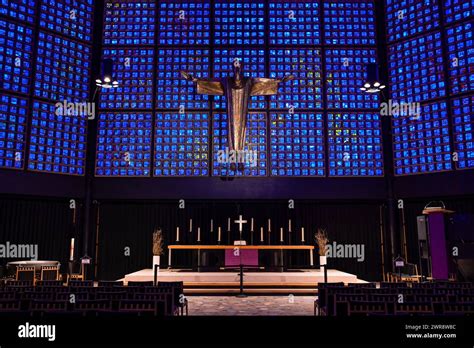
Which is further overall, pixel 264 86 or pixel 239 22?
pixel 239 22

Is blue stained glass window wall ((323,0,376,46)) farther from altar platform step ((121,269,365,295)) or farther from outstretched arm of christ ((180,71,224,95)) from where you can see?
altar platform step ((121,269,365,295))

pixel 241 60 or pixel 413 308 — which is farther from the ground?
pixel 241 60

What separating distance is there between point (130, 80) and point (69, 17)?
322cm

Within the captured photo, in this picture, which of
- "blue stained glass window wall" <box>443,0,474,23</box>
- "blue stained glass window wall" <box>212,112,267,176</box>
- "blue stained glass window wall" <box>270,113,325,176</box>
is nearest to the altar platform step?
"blue stained glass window wall" <box>212,112,267,176</box>

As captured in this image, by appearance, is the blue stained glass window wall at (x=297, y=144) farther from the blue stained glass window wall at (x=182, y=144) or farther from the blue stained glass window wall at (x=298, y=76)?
the blue stained glass window wall at (x=182, y=144)

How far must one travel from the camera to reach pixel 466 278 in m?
9.73

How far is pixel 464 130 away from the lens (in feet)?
45.2

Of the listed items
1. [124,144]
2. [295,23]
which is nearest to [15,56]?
[124,144]

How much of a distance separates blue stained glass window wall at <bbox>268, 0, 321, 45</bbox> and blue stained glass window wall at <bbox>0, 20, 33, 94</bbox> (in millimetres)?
9250

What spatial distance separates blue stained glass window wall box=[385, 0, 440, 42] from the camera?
1484 cm

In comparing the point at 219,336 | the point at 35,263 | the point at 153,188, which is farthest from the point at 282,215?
the point at 219,336

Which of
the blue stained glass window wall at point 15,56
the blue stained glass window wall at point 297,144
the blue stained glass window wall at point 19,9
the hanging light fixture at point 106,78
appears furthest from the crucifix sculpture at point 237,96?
the blue stained glass window wall at point 19,9

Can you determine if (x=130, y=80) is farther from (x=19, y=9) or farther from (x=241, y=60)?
(x=241, y=60)

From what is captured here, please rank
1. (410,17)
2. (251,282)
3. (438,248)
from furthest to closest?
(410,17), (251,282), (438,248)
